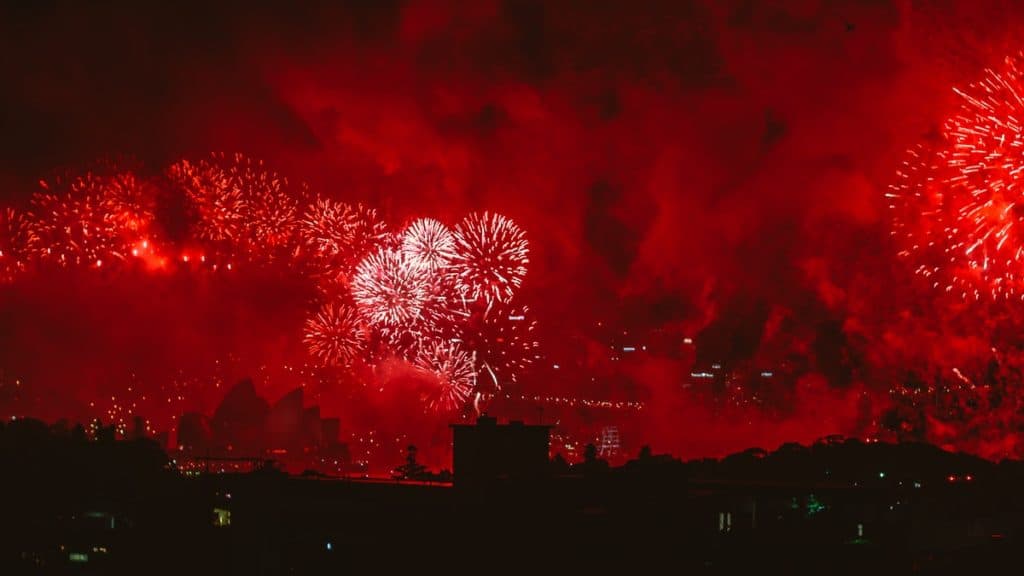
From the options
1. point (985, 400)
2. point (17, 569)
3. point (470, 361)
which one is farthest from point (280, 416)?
point (17, 569)

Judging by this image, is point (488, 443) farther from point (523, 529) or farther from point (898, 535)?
point (898, 535)

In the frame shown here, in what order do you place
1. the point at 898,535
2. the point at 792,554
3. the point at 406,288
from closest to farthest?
the point at 792,554 → the point at 898,535 → the point at 406,288

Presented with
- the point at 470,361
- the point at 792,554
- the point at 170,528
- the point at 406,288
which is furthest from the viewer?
the point at 470,361

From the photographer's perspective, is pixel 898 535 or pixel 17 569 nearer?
pixel 898 535

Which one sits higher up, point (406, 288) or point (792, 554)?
point (406, 288)

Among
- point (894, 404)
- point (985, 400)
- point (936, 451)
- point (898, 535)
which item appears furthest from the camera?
point (894, 404)

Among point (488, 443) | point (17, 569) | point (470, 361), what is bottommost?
point (17, 569)

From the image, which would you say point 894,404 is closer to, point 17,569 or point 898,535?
point 898,535

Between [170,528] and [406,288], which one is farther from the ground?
[406,288]

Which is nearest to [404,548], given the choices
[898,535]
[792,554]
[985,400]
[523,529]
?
[523,529]
